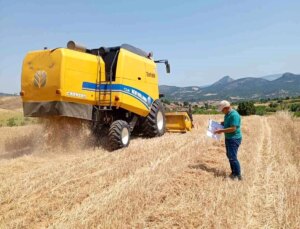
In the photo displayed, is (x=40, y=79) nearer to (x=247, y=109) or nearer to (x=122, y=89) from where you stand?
(x=122, y=89)

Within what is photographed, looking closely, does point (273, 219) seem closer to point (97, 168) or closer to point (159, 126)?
point (97, 168)

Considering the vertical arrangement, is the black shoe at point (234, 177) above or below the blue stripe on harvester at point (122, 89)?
below

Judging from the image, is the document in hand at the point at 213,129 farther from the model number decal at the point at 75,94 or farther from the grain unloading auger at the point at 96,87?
the model number decal at the point at 75,94

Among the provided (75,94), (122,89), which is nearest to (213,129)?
(122,89)

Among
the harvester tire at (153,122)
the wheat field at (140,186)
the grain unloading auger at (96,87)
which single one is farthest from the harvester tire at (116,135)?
Answer: the harvester tire at (153,122)

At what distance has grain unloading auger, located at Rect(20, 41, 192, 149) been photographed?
845 centimetres

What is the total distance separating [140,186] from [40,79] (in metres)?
4.39

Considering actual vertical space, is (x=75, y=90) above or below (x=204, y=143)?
above

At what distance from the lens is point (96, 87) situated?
949 cm

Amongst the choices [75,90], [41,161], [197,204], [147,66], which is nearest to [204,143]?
[147,66]

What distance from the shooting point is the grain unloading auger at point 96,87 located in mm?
8453

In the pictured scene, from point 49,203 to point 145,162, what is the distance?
9.51ft

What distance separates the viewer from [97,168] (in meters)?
7.12

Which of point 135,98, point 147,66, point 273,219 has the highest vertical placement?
point 147,66
